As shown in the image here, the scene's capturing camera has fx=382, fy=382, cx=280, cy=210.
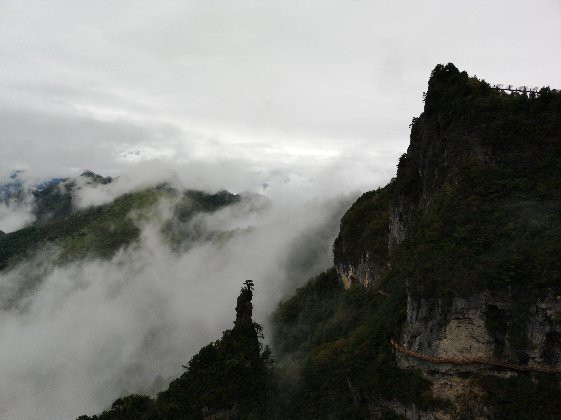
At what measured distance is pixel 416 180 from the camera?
51.9m

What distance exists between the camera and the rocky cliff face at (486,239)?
2678 centimetres

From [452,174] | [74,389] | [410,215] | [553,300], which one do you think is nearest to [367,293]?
[410,215]

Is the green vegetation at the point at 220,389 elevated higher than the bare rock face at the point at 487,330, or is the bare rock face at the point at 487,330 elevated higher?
the bare rock face at the point at 487,330

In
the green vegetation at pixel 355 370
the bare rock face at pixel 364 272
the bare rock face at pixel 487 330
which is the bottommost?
the green vegetation at pixel 355 370

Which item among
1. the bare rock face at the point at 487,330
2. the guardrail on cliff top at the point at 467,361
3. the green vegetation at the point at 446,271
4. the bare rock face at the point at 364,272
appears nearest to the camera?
the bare rock face at the point at 487,330

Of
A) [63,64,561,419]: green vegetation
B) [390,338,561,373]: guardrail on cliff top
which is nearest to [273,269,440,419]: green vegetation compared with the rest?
[63,64,561,419]: green vegetation

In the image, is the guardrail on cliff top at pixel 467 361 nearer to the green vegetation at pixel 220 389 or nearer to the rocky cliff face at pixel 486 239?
the rocky cliff face at pixel 486 239

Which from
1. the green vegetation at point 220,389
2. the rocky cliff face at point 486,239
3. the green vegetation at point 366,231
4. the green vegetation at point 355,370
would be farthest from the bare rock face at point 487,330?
the green vegetation at point 366,231

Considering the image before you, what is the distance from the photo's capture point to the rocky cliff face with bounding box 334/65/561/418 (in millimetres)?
26781

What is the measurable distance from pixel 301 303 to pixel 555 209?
80.3 meters

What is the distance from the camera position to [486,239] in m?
30.4

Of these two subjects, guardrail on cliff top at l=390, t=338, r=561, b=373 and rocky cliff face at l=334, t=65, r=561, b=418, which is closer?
guardrail on cliff top at l=390, t=338, r=561, b=373

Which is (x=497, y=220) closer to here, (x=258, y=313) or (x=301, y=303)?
(x=301, y=303)

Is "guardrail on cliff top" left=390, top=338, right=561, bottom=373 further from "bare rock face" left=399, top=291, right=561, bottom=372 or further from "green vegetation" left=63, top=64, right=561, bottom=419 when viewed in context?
"green vegetation" left=63, top=64, right=561, bottom=419
